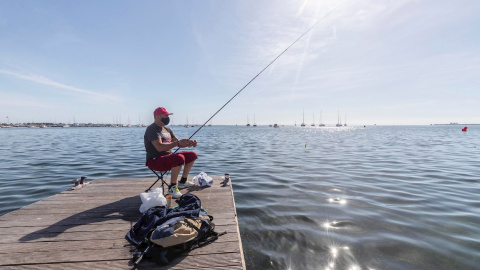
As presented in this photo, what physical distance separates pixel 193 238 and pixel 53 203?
3659 millimetres

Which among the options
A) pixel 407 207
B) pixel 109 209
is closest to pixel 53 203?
pixel 109 209

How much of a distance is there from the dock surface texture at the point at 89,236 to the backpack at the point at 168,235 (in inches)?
3.5

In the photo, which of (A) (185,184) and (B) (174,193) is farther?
(A) (185,184)

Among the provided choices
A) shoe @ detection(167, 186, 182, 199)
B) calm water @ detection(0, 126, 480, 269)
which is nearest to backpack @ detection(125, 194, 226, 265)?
calm water @ detection(0, 126, 480, 269)

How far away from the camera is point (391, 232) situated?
4.34 meters

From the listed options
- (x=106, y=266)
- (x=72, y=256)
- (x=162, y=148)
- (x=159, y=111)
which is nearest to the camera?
(x=106, y=266)

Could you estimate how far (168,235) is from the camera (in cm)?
271

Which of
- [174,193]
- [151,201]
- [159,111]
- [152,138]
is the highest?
[159,111]

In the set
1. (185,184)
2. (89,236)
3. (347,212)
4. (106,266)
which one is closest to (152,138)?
(185,184)

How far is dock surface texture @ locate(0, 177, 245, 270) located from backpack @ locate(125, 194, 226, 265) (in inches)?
3.5

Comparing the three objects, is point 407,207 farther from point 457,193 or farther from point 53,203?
point 53,203

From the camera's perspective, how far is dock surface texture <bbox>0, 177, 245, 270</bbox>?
101 inches

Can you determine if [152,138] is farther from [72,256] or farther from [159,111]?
[72,256]

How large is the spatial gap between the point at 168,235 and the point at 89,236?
4.56 ft
